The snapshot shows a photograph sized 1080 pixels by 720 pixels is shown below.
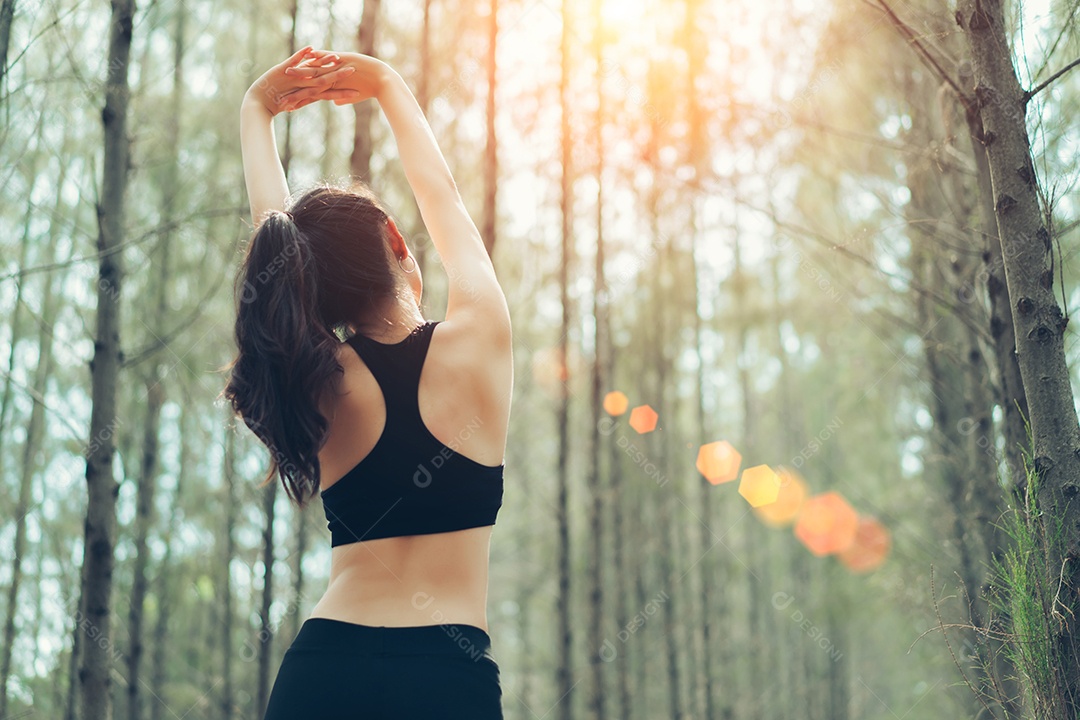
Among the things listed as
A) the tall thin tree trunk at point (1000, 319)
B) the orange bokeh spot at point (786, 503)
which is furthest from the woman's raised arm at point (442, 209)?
the orange bokeh spot at point (786, 503)

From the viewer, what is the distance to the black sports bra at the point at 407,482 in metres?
1.48

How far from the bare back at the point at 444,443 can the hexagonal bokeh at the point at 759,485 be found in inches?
554

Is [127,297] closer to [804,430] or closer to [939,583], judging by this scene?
[939,583]

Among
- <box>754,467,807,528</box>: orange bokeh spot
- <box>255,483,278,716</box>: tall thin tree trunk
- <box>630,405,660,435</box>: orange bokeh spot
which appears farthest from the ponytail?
<box>754,467,807,528</box>: orange bokeh spot

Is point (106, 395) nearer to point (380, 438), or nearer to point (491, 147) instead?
point (380, 438)

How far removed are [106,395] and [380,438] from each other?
8.99ft

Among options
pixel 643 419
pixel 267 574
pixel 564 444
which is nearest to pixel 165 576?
pixel 267 574

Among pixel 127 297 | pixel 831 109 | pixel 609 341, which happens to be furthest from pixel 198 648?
pixel 831 109

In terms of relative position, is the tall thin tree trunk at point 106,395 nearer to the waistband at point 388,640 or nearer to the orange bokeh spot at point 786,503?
the waistband at point 388,640

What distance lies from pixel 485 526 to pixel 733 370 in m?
16.2

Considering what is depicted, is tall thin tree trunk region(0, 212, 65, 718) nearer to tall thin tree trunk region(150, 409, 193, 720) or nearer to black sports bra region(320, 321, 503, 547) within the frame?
tall thin tree trunk region(150, 409, 193, 720)

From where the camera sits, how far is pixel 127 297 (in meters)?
9.44

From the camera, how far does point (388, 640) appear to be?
1.40 meters

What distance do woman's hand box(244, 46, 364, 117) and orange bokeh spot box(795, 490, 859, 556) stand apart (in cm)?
1668
